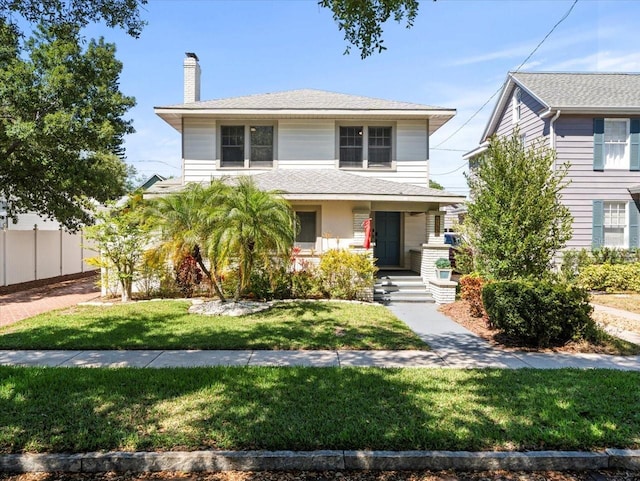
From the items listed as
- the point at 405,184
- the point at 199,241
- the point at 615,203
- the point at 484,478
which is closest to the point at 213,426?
the point at 484,478

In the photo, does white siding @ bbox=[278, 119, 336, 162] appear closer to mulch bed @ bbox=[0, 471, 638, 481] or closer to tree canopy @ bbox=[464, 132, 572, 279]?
tree canopy @ bbox=[464, 132, 572, 279]

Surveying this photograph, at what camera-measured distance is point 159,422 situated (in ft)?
13.1

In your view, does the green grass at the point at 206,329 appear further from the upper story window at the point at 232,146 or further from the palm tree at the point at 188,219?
the upper story window at the point at 232,146

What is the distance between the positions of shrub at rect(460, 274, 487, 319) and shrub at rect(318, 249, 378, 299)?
2.47 m

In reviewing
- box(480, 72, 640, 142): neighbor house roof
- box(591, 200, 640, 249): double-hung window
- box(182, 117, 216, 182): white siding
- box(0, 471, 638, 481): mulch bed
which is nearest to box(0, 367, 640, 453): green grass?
box(0, 471, 638, 481): mulch bed

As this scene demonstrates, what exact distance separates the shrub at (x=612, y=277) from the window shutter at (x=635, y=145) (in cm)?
381

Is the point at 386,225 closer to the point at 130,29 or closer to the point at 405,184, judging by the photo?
the point at 405,184

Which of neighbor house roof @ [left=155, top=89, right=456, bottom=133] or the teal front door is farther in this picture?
the teal front door

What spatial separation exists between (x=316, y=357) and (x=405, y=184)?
925 centimetres

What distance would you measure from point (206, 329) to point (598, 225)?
578 inches

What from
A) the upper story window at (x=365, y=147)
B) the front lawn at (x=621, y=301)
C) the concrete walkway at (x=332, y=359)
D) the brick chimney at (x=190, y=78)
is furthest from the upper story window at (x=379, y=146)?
the concrete walkway at (x=332, y=359)

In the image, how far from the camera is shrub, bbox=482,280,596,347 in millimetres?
7113

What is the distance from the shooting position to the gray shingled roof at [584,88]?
579 inches

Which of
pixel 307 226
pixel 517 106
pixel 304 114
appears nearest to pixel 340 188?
pixel 307 226
